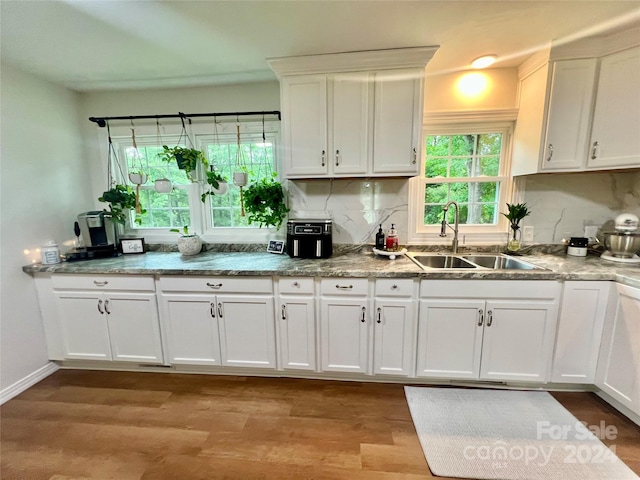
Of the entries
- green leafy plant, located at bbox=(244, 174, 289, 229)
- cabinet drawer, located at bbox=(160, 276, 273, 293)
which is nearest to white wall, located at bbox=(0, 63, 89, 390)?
cabinet drawer, located at bbox=(160, 276, 273, 293)

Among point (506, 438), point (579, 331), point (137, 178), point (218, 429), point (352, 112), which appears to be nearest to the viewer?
point (506, 438)

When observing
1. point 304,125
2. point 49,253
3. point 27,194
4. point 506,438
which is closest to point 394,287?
point 506,438

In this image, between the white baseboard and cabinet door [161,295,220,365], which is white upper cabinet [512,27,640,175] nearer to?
cabinet door [161,295,220,365]

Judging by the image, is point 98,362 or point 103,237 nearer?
point 98,362

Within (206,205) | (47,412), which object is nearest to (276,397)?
(47,412)

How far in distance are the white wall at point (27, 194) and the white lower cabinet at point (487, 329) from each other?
2.98 meters

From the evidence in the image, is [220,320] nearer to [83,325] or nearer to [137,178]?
[83,325]

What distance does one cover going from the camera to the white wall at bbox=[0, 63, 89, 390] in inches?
75.0

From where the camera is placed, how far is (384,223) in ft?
7.75

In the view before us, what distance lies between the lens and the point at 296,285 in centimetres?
188

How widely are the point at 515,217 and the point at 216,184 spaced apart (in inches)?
100

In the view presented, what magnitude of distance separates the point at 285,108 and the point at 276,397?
84.3 inches

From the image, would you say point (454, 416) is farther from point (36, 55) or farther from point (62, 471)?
point (36, 55)

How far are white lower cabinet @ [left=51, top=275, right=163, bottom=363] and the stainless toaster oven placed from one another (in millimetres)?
1131
